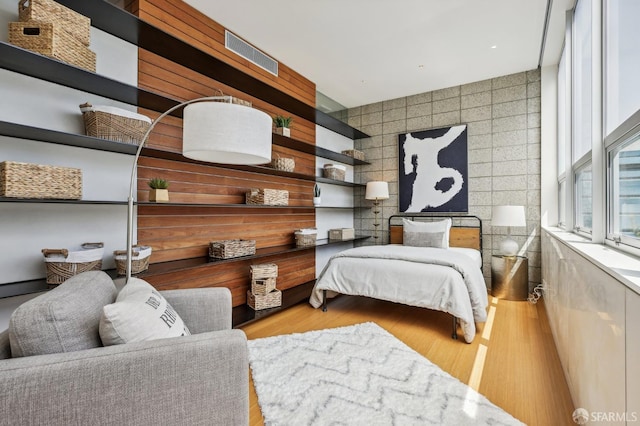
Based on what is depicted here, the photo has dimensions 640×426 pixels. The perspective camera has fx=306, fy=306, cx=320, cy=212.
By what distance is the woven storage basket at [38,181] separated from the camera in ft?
5.07

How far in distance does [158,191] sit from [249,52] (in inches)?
74.4

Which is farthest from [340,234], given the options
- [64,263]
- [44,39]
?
[44,39]

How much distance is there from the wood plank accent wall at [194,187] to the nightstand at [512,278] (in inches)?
106

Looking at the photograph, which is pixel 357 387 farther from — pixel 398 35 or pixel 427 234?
pixel 398 35

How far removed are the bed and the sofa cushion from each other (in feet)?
7.59

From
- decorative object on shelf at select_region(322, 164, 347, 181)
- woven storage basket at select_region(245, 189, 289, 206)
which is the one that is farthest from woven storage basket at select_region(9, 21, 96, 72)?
decorative object on shelf at select_region(322, 164, 347, 181)

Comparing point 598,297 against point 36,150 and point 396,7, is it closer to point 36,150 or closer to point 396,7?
point 396,7

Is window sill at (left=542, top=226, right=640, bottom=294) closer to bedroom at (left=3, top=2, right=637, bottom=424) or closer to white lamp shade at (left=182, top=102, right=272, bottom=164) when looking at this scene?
white lamp shade at (left=182, top=102, right=272, bottom=164)

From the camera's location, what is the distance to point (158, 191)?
91.9 inches

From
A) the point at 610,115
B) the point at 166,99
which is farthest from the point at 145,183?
the point at 610,115

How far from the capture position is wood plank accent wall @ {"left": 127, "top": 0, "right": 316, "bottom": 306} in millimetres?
2496

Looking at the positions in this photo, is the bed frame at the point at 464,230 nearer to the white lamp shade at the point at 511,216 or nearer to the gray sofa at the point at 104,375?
the white lamp shade at the point at 511,216

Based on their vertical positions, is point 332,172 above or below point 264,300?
above

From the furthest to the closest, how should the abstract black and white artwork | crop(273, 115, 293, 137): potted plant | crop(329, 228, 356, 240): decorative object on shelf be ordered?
crop(329, 228, 356, 240): decorative object on shelf → the abstract black and white artwork → crop(273, 115, 293, 137): potted plant
